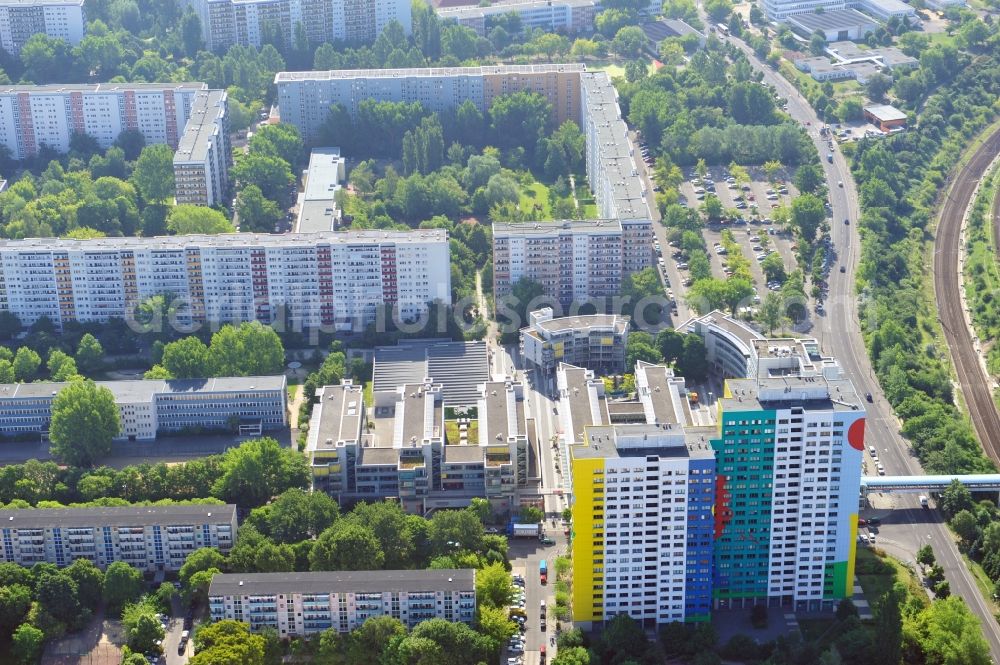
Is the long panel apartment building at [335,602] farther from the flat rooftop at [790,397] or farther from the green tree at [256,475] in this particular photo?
the flat rooftop at [790,397]

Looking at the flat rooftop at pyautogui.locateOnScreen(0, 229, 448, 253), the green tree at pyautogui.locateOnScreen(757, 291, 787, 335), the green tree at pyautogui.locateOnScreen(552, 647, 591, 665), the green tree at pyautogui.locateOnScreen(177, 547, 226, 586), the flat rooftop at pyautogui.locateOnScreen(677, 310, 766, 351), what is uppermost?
the flat rooftop at pyautogui.locateOnScreen(0, 229, 448, 253)

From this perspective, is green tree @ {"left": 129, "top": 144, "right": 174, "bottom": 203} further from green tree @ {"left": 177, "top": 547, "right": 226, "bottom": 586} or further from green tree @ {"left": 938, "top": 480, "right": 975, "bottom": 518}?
green tree @ {"left": 938, "top": 480, "right": 975, "bottom": 518}

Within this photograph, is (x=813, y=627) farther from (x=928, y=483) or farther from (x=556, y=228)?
(x=556, y=228)

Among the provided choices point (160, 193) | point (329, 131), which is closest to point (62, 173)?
point (160, 193)

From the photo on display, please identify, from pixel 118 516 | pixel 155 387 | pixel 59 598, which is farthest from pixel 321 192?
pixel 59 598

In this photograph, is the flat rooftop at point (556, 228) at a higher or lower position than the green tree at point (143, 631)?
higher

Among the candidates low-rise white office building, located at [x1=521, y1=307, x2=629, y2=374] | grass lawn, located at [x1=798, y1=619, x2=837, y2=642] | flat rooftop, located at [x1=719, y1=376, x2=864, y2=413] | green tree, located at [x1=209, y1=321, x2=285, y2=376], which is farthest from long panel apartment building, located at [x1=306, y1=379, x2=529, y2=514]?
grass lawn, located at [x1=798, y1=619, x2=837, y2=642]

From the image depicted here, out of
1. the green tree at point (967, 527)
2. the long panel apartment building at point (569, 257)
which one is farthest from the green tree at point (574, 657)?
the long panel apartment building at point (569, 257)
